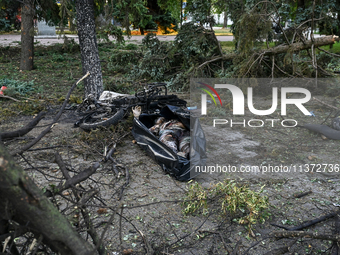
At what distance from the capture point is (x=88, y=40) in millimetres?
7789

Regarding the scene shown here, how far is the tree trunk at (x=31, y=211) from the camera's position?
4.12ft

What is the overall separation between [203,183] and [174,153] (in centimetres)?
55

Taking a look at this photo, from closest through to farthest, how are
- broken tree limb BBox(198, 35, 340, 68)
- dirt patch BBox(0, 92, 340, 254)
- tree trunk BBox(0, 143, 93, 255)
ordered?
tree trunk BBox(0, 143, 93, 255)
dirt patch BBox(0, 92, 340, 254)
broken tree limb BBox(198, 35, 340, 68)

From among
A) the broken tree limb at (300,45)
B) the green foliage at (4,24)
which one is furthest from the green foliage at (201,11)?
the green foliage at (4,24)

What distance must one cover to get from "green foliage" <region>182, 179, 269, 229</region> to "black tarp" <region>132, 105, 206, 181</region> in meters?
0.50

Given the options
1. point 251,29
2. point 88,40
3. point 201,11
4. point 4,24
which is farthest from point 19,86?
point 4,24

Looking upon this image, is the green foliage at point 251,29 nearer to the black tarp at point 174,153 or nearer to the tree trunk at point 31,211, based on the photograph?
the black tarp at point 174,153

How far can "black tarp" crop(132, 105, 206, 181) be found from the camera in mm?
4156

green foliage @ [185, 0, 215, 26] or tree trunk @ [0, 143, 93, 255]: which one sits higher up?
green foliage @ [185, 0, 215, 26]

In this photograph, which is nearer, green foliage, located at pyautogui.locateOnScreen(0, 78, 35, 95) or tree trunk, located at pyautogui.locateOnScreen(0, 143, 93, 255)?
tree trunk, located at pyautogui.locateOnScreen(0, 143, 93, 255)

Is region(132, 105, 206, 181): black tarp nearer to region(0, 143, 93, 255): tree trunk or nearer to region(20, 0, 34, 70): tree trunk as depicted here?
region(0, 143, 93, 255): tree trunk

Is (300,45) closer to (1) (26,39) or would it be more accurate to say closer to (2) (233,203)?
(2) (233,203)

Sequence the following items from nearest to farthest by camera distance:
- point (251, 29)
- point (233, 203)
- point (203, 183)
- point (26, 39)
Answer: point (233, 203)
point (203, 183)
point (251, 29)
point (26, 39)

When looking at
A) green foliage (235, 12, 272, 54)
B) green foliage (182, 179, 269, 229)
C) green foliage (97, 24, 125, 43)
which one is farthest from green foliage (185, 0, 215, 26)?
green foliage (182, 179, 269, 229)
